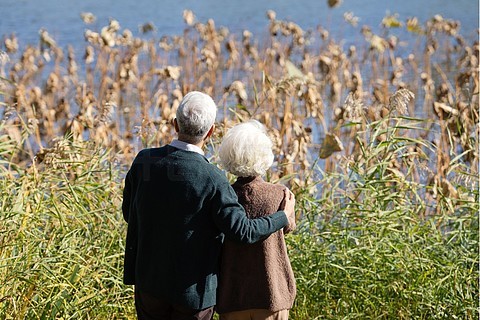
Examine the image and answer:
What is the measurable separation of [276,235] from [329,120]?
430 cm

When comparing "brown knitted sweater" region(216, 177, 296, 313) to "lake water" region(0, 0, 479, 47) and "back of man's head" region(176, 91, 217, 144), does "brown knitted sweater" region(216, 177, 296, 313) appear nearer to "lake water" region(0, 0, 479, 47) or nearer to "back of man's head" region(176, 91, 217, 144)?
"back of man's head" region(176, 91, 217, 144)

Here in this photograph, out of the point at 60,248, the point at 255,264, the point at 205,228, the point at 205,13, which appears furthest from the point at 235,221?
the point at 205,13

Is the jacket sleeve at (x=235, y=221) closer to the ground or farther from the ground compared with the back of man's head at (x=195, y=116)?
closer to the ground

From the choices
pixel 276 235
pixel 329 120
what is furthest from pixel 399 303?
pixel 329 120

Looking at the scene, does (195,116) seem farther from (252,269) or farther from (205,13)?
(205,13)

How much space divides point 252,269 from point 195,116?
468mm

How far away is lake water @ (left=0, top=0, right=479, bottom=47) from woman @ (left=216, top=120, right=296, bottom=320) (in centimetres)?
782

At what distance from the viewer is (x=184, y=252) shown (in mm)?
2504

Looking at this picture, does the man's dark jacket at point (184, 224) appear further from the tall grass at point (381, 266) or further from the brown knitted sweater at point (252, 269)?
the tall grass at point (381, 266)

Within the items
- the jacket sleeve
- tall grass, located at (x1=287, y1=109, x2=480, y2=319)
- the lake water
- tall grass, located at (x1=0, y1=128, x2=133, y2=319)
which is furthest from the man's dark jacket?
the lake water

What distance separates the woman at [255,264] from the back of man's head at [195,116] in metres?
0.09

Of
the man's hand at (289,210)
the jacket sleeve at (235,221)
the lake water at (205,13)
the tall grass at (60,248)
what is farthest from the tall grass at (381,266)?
the lake water at (205,13)

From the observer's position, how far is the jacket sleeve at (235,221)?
244 centimetres

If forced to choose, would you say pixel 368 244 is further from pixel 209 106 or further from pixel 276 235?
pixel 209 106
